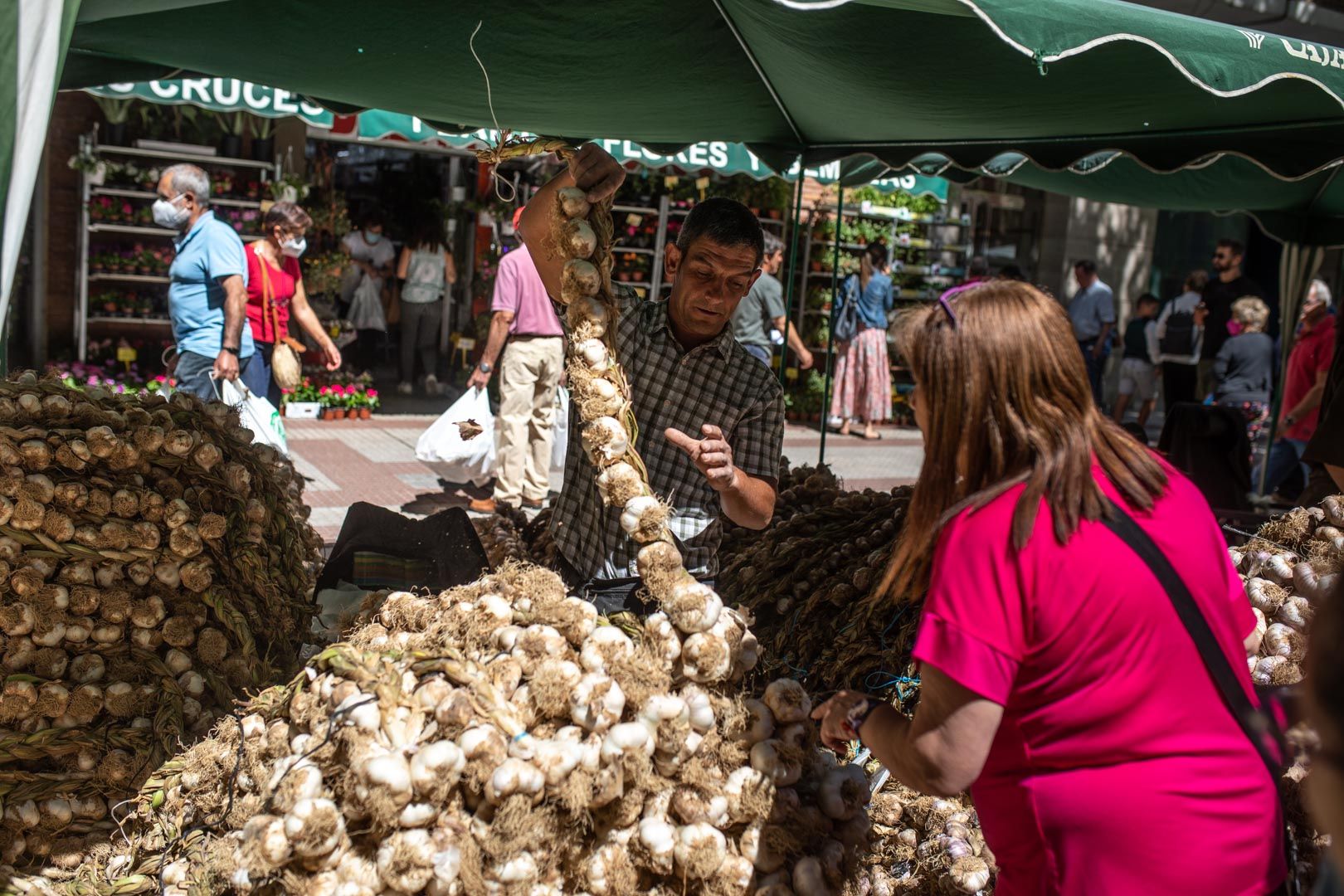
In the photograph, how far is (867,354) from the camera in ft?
37.9

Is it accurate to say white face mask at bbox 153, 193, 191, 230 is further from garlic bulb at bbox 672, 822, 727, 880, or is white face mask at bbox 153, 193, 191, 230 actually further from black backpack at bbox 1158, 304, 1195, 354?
black backpack at bbox 1158, 304, 1195, 354

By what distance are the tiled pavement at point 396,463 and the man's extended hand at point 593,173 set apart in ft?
11.2

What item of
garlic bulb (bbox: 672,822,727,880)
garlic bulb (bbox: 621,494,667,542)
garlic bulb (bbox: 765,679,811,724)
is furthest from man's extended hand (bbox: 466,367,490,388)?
garlic bulb (bbox: 672,822,727,880)

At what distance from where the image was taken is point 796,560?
364cm

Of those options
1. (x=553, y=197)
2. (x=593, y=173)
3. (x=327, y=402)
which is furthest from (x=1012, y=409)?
(x=327, y=402)

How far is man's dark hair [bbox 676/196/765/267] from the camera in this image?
8.54 ft

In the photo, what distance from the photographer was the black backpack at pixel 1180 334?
10.7 m

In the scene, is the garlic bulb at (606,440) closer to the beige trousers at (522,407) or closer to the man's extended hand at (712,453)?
the man's extended hand at (712,453)

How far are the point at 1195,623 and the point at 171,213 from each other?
559 centimetres

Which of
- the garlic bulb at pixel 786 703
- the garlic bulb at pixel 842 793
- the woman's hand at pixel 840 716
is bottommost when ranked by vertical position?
the garlic bulb at pixel 842 793

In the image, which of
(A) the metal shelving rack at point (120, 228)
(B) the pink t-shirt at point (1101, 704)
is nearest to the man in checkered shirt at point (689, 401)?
(B) the pink t-shirt at point (1101, 704)

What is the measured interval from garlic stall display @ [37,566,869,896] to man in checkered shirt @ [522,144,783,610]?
19.3 inches

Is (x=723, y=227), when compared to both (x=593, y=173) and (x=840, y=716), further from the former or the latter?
(x=840, y=716)

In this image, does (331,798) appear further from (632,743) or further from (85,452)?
(85,452)
